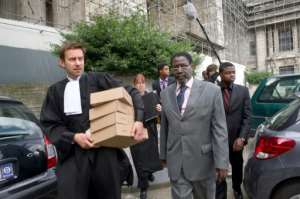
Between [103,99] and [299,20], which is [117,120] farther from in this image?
[299,20]

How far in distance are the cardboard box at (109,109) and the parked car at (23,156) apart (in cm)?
92

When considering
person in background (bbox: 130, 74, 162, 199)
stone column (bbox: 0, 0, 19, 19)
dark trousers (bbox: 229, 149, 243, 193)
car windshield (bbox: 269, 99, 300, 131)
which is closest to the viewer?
car windshield (bbox: 269, 99, 300, 131)

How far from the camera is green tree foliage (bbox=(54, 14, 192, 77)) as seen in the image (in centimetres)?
1259

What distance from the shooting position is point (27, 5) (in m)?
17.7

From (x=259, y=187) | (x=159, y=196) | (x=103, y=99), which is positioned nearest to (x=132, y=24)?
(x=159, y=196)

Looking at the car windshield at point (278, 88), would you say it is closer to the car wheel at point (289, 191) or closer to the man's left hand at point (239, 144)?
the man's left hand at point (239, 144)

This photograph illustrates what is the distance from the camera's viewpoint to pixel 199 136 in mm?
3438

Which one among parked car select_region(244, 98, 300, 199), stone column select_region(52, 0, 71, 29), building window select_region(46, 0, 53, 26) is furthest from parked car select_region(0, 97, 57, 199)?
building window select_region(46, 0, 53, 26)

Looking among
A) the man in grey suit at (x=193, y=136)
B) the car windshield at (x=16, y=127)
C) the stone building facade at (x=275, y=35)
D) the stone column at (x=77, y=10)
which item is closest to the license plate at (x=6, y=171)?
the car windshield at (x=16, y=127)

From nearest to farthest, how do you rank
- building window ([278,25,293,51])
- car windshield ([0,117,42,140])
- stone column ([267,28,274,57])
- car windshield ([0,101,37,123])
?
car windshield ([0,117,42,140]) < car windshield ([0,101,37,123]) < building window ([278,25,293,51]) < stone column ([267,28,274,57])

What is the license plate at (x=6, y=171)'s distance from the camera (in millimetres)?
3076

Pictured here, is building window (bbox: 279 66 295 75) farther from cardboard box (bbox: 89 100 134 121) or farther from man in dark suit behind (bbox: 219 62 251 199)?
cardboard box (bbox: 89 100 134 121)

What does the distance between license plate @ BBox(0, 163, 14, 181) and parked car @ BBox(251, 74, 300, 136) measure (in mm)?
5210

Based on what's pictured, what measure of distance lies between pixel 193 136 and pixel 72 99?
112 cm
